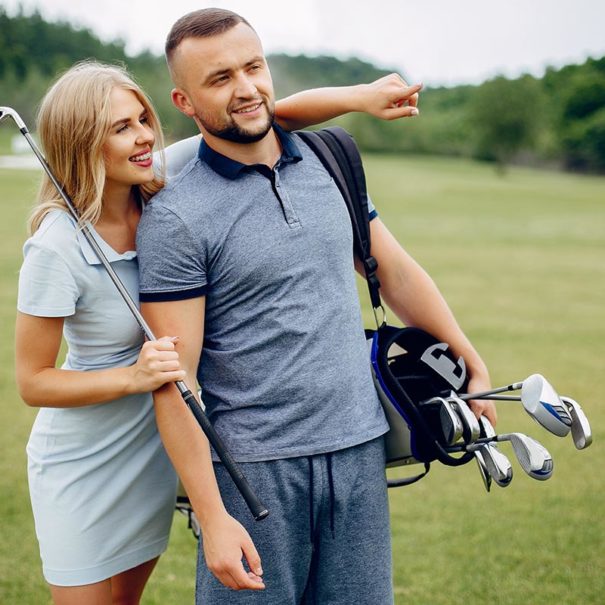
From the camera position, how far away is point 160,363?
250 centimetres

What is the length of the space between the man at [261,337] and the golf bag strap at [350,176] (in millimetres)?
73

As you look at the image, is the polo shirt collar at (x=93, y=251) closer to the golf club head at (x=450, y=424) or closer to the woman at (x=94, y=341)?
the woman at (x=94, y=341)

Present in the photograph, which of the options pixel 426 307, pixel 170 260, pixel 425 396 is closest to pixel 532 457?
pixel 425 396

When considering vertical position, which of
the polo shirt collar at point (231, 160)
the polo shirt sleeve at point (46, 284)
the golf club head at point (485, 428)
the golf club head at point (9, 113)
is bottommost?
the golf club head at point (485, 428)

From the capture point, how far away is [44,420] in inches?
118

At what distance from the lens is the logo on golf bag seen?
3.00 metres

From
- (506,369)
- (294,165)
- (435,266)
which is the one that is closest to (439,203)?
(435,266)

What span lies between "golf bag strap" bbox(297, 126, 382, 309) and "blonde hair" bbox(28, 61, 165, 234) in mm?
559

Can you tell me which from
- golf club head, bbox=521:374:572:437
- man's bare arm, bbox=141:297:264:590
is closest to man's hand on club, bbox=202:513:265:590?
man's bare arm, bbox=141:297:264:590

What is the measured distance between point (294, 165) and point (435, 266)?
1528cm

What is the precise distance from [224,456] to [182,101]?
1153 millimetres

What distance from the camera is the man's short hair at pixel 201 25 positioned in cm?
274

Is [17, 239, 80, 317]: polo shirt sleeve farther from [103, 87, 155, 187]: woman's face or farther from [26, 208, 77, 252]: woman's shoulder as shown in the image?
[103, 87, 155, 187]: woman's face

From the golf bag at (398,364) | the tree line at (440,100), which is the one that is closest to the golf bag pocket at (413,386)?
the golf bag at (398,364)
